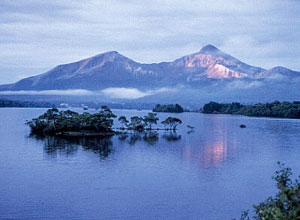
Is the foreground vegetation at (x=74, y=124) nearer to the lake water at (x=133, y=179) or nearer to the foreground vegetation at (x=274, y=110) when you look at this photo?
the lake water at (x=133, y=179)

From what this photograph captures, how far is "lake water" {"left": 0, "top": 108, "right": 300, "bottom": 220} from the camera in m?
16.4

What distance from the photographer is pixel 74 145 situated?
3556cm

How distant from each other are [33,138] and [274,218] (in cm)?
3778

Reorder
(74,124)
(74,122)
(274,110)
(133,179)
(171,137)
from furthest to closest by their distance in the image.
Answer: (274,110), (171,137), (74,124), (74,122), (133,179)

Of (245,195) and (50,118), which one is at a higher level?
(50,118)

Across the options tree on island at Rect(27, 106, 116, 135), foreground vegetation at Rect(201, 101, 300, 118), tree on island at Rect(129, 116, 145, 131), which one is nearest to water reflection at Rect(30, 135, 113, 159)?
tree on island at Rect(27, 106, 116, 135)

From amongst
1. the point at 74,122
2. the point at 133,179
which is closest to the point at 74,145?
the point at 74,122

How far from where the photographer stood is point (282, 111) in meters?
96.4

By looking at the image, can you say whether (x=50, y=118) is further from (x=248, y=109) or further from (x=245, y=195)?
(x=248, y=109)

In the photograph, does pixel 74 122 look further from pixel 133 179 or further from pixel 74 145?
pixel 133 179

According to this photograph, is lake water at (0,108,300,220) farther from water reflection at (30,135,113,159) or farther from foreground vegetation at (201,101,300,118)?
foreground vegetation at (201,101,300,118)

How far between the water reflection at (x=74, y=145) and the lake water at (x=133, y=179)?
0.30 ft

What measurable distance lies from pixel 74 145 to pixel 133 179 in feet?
49.4

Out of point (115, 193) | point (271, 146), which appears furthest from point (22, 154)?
point (271, 146)
